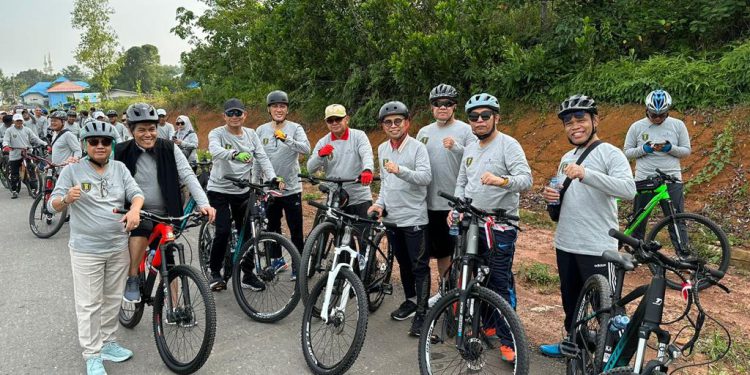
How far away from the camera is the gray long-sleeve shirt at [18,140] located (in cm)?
1212

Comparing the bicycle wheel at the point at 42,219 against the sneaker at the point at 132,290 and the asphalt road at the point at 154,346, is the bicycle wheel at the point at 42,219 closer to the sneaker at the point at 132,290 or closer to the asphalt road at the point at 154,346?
the asphalt road at the point at 154,346

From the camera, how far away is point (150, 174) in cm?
468

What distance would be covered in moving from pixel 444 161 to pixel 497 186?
1.09 m

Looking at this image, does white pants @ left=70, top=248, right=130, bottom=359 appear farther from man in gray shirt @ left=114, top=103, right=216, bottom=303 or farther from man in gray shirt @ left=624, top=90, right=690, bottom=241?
man in gray shirt @ left=624, top=90, right=690, bottom=241

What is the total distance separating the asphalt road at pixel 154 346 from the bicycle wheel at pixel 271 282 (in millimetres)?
131

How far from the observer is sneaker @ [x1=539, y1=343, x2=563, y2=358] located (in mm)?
4223

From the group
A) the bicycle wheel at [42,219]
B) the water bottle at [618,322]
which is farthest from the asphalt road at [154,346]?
the bicycle wheel at [42,219]

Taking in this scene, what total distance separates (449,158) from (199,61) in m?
24.9

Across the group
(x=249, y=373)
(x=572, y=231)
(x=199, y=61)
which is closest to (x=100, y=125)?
(x=249, y=373)

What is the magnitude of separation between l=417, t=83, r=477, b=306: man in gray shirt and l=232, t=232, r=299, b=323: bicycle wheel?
1.36 metres

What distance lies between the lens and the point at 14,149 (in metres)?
12.2

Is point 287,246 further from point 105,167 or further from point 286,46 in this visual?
point 286,46

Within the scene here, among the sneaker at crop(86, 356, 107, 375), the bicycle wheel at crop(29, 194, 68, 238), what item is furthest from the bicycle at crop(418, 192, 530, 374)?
the bicycle wheel at crop(29, 194, 68, 238)

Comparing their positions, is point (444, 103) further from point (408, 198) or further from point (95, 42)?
point (95, 42)
